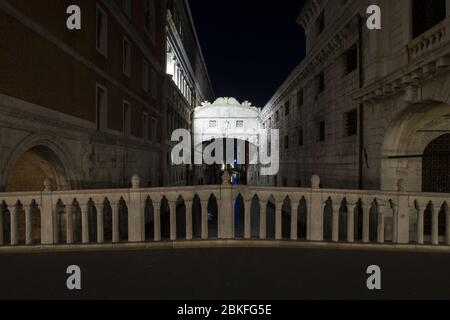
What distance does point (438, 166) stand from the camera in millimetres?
8672

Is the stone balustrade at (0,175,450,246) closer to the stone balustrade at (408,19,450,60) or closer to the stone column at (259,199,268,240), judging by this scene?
the stone column at (259,199,268,240)

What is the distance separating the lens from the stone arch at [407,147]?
8.39 meters

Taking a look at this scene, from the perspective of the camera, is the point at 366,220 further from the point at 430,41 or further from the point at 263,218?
the point at 430,41

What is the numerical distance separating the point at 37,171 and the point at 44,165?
80 cm

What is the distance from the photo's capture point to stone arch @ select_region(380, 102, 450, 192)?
8.39 m

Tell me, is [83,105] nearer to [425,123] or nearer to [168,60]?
[425,123]

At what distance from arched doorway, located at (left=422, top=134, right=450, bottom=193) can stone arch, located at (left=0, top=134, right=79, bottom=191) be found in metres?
11.9

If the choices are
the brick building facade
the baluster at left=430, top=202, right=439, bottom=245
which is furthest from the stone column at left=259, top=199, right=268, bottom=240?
the brick building facade

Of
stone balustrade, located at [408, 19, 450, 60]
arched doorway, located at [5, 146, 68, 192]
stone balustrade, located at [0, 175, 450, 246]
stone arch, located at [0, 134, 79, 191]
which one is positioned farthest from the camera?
arched doorway, located at [5, 146, 68, 192]

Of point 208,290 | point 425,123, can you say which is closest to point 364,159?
point 425,123

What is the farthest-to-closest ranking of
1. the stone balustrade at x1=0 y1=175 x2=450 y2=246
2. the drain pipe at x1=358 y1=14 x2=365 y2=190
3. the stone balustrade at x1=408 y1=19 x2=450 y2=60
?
the drain pipe at x1=358 y1=14 x2=365 y2=190
the stone balustrade at x1=408 y1=19 x2=450 y2=60
the stone balustrade at x1=0 y1=175 x2=450 y2=246

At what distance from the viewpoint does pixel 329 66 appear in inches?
514

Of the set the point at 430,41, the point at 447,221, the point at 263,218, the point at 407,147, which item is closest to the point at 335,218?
the point at 263,218
